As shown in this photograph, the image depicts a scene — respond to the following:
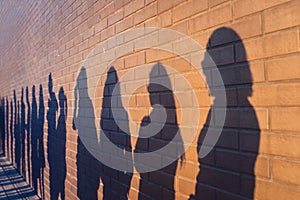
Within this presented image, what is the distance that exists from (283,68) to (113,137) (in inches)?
73.3

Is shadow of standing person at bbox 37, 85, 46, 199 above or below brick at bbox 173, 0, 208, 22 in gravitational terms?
below

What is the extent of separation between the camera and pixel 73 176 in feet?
13.0

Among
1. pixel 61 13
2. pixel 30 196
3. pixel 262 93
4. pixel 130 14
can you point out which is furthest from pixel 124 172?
pixel 30 196

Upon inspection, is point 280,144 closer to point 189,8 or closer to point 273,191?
point 273,191

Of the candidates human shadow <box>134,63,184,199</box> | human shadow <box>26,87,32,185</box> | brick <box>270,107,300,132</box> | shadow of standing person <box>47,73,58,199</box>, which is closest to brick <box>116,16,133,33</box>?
human shadow <box>134,63,184,199</box>

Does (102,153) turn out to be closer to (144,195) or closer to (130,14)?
(144,195)

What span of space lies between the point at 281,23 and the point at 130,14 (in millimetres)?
1477

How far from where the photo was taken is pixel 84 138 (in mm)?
3598

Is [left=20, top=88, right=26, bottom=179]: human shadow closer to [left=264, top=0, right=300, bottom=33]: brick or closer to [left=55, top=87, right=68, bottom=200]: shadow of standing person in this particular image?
[left=55, top=87, right=68, bottom=200]: shadow of standing person

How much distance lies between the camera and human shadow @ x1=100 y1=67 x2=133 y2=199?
2770mm

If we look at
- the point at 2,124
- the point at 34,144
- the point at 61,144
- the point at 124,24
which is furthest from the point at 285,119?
the point at 2,124

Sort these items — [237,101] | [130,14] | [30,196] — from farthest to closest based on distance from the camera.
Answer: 1. [30,196]
2. [130,14]
3. [237,101]

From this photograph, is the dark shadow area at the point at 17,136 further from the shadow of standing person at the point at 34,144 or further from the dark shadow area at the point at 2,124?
the dark shadow area at the point at 2,124

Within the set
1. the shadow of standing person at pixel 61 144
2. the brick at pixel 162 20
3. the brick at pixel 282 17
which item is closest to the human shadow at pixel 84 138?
the shadow of standing person at pixel 61 144
